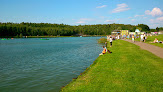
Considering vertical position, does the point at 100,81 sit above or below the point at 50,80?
above

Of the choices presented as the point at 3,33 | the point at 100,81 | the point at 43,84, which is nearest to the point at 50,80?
the point at 43,84

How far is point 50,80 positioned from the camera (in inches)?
461

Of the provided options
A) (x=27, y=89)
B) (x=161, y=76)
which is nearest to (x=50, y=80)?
(x=27, y=89)

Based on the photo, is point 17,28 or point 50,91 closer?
point 50,91

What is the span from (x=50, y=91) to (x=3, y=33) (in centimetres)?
15736

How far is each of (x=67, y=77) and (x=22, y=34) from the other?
164 m

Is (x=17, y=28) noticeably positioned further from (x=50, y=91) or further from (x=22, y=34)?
(x=50, y=91)

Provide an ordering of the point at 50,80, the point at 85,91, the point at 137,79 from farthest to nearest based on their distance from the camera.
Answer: the point at 50,80 < the point at 137,79 < the point at 85,91

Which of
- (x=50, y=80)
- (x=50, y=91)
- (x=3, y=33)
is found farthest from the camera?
(x=3, y=33)

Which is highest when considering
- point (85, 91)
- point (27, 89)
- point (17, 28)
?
point (17, 28)

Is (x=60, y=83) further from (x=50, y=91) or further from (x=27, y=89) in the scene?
(x=27, y=89)

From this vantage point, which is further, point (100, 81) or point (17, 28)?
point (17, 28)

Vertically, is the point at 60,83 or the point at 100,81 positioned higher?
the point at 100,81

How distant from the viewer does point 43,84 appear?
35.4 ft
